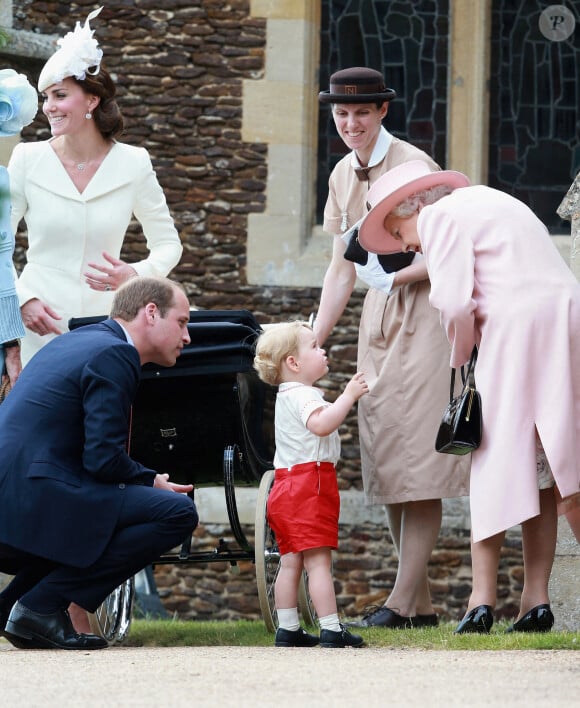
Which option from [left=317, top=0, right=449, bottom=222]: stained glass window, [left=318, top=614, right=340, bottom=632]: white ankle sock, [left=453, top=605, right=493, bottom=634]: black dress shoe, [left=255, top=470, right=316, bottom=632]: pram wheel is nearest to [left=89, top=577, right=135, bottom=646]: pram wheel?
[left=255, top=470, right=316, bottom=632]: pram wheel

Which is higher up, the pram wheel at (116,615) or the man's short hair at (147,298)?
the man's short hair at (147,298)

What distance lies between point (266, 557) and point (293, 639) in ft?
1.67

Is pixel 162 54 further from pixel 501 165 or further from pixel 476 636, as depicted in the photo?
pixel 476 636

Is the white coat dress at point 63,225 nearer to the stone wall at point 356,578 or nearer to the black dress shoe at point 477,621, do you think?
the black dress shoe at point 477,621

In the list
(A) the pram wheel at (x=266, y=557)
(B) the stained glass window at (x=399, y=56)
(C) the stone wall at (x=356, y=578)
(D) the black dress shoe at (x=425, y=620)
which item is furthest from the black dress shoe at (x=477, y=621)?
(B) the stained glass window at (x=399, y=56)

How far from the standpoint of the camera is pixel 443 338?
6207mm

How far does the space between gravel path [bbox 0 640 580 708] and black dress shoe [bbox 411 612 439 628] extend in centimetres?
124

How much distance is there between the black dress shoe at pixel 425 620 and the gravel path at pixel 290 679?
1241 mm

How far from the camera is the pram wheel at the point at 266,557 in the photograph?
229 inches

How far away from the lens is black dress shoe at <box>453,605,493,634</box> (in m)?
5.29

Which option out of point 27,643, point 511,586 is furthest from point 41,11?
point 27,643

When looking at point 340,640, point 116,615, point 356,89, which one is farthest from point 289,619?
point 356,89

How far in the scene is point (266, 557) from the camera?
232 inches

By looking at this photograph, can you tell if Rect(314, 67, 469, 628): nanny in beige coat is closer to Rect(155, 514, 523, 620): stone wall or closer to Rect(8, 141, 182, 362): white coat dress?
Rect(8, 141, 182, 362): white coat dress
